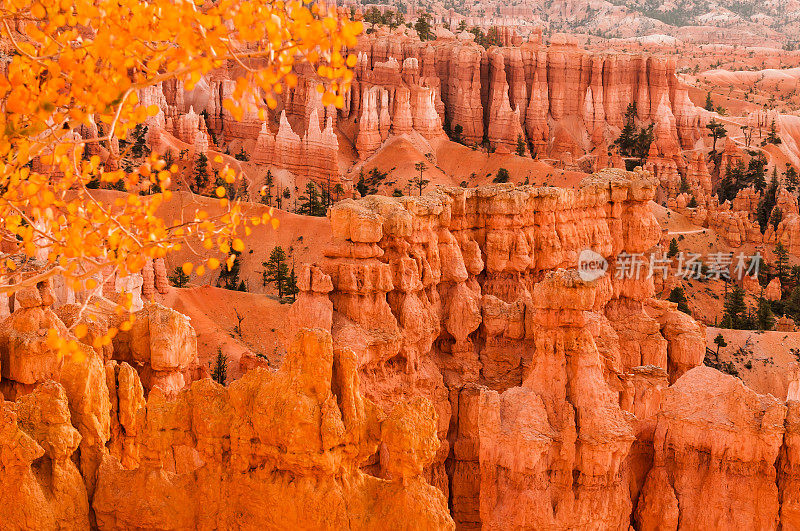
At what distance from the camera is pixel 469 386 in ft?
76.2

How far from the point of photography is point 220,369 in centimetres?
3550

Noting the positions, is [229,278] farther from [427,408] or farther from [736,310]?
[427,408]

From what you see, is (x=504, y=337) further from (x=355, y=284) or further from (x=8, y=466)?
(x=8, y=466)

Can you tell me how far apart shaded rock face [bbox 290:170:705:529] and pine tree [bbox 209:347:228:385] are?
11.9 metres

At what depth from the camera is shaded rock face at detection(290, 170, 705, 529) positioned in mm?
16875

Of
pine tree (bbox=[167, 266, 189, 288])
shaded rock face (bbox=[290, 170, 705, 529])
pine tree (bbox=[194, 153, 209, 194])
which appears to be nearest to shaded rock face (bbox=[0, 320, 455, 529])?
shaded rock face (bbox=[290, 170, 705, 529])

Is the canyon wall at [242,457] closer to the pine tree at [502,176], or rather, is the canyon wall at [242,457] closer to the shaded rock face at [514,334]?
the shaded rock face at [514,334]

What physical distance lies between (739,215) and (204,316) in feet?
126

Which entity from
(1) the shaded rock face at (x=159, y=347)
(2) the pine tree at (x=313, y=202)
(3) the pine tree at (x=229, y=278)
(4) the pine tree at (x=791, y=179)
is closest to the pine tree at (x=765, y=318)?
(3) the pine tree at (x=229, y=278)

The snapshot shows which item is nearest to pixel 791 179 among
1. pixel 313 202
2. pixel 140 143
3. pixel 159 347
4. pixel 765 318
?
pixel 765 318

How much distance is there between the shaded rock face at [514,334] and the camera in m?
16.9

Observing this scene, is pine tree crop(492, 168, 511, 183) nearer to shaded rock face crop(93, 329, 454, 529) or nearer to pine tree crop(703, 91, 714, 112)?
pine tree crop(703, 91, 714, 112)

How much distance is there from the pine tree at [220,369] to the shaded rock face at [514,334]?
39.1 ft

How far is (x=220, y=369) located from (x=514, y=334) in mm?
14525
